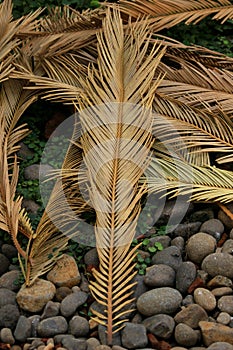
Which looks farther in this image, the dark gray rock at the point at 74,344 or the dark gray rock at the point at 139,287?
the dark gray rock at the point at 139,287

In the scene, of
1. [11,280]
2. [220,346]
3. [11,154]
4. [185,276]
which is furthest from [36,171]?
[220,346]

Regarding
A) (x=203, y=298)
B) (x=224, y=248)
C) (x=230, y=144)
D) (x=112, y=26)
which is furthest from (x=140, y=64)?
(x=203, y=298)

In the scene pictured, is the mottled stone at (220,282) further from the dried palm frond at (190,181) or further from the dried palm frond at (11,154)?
the dried palm frond at (11,154)

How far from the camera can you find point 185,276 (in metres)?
2.06

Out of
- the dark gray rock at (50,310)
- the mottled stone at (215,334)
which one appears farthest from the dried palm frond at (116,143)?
the mottled stone at (215,334)

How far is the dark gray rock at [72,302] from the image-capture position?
2021 mm

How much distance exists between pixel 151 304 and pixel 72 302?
0.74 feet

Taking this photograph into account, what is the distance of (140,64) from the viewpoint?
8.34 feet

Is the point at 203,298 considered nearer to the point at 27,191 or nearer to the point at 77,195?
the point at 77,195

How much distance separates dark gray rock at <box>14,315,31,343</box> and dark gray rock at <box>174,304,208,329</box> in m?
0.41

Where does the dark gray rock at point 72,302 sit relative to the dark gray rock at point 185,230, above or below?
below

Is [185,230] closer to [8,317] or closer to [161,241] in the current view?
[161,241]

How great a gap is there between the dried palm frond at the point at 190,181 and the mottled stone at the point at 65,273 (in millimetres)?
339

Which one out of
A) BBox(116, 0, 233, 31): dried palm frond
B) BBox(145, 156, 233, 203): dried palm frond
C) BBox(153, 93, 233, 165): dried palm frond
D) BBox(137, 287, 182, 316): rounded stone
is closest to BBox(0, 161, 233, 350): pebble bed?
BBox(137, 287, 182, 316): rounded stone
